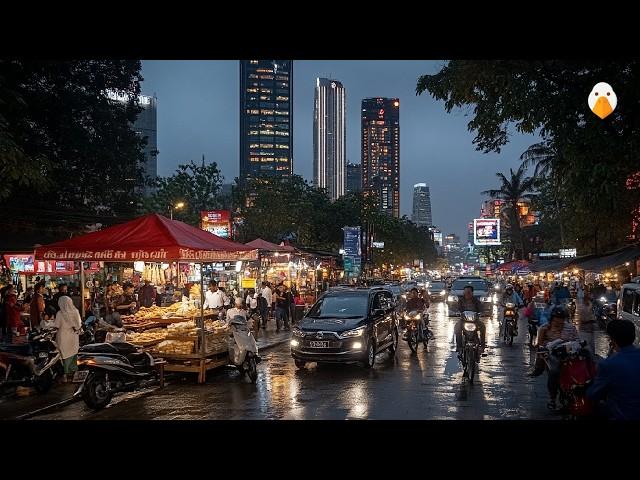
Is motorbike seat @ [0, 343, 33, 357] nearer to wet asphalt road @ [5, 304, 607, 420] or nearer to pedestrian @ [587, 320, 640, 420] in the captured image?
wet asphalt road @ [5, 304, 607, 420]

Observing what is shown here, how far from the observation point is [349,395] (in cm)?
1076

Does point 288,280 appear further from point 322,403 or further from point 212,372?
point 322,403

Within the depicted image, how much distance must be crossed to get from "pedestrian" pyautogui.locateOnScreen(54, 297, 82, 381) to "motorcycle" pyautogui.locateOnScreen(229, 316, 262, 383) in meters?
2.96

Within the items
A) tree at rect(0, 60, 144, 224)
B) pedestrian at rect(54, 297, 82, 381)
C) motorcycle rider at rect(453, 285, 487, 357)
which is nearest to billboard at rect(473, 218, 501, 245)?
tree at rect(0, 60, 144, 224)

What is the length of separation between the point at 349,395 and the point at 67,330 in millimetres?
5293

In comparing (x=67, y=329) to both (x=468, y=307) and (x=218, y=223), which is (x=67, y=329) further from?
(x=218, y=223)

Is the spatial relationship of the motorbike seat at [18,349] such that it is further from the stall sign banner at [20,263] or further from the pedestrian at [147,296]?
the stall sign banner at [20,263]

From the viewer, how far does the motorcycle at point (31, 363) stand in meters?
10.7

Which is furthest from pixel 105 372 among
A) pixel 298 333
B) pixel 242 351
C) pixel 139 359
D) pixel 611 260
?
pixel 611 260

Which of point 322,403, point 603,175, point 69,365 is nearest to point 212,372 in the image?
point 69,365

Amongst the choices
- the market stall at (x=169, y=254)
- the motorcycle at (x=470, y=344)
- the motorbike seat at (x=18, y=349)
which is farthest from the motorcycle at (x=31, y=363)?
the motorcycle at (x=470, y=344)

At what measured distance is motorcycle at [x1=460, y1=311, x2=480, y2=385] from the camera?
12.0 metres

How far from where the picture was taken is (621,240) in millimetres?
29031
